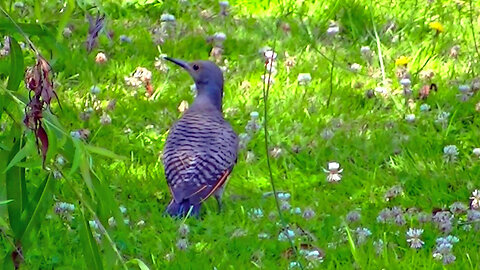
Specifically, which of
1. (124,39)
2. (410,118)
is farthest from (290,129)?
(124,39)

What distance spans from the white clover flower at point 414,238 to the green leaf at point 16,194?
2.75 meters

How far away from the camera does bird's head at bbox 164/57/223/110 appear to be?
686 cm

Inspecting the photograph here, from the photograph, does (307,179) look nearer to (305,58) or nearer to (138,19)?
(305,58)

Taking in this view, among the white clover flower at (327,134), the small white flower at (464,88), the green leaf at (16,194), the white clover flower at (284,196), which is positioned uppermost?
the green leaf at (16,194)

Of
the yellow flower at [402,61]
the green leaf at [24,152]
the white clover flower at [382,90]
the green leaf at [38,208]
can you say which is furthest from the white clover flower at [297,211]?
the green leaf at [24,152]

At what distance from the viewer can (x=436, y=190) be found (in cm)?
643

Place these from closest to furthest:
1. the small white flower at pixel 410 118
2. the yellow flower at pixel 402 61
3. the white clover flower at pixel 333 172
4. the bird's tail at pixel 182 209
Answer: the bird's tail at pixel 182 209 → the white clover flower at pixel 333 172 → the small white flower at pixel 410 118 → the yellow flower at pixel 402 61

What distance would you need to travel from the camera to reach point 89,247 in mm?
3150

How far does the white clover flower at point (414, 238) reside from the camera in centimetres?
558

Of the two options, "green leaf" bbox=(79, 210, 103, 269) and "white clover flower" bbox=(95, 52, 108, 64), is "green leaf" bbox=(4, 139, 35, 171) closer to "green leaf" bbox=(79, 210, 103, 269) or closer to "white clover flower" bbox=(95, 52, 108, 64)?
"green leaf" bbox=(79, 210, 103, 269)

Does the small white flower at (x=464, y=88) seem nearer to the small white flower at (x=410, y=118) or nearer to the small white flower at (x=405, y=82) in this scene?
the small white flower at (x=405, y=82)

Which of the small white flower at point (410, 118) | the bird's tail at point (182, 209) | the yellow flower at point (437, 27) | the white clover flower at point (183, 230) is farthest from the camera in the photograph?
the yellow flower at point (437, 27)

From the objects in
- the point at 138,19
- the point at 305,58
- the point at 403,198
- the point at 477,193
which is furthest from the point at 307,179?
the point at 138,19

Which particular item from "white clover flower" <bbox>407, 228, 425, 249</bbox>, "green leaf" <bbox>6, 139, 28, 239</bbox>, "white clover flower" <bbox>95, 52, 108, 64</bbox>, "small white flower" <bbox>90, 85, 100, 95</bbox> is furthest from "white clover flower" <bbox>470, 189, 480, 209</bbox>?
"green leaf" <bbox>6, 139, 28, 239</bbox>
